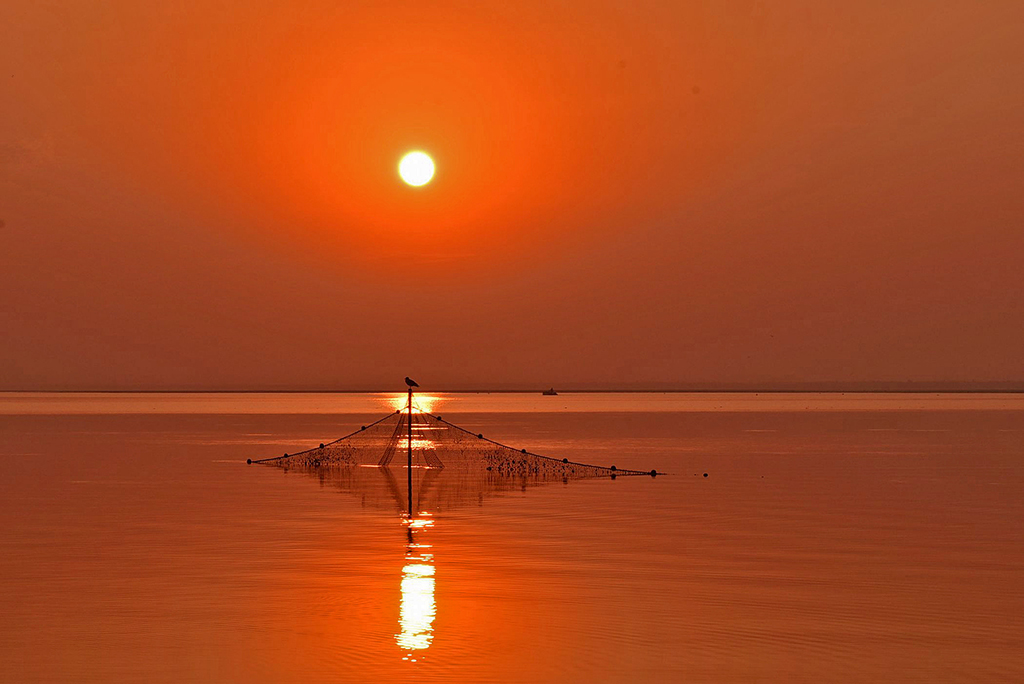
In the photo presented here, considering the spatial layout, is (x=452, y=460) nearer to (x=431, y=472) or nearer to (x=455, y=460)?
(x=455, y=460)

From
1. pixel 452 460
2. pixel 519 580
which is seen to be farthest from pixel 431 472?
pixel 519 580

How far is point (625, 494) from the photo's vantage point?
180 ft

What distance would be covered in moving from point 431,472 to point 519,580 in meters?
41.9

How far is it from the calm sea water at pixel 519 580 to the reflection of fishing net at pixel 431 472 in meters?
1.14

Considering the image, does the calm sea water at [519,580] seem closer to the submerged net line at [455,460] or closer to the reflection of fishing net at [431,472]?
the reflection of fishing net at [431,472]

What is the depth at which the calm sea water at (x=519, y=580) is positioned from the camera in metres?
21.5

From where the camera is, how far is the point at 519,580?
3022 cm

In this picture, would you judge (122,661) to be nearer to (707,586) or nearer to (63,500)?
(707,586)

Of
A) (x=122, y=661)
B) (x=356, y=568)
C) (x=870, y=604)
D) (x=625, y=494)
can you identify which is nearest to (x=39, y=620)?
(x=122, y=661)

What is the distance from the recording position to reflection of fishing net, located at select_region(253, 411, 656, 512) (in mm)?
55906

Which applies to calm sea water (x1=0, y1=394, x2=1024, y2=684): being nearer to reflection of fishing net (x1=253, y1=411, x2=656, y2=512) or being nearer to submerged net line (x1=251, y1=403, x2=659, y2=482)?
reflection of fishing net (x1=253, y1=411, x2=656, y2=512)

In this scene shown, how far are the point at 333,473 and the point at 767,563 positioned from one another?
39.9 metres

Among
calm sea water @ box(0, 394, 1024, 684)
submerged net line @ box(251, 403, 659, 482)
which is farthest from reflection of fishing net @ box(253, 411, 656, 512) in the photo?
calm sea water @ box(0, 394, 1024, 684)

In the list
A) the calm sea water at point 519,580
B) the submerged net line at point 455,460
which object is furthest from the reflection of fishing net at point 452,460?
the calm sea water at point 519,580
